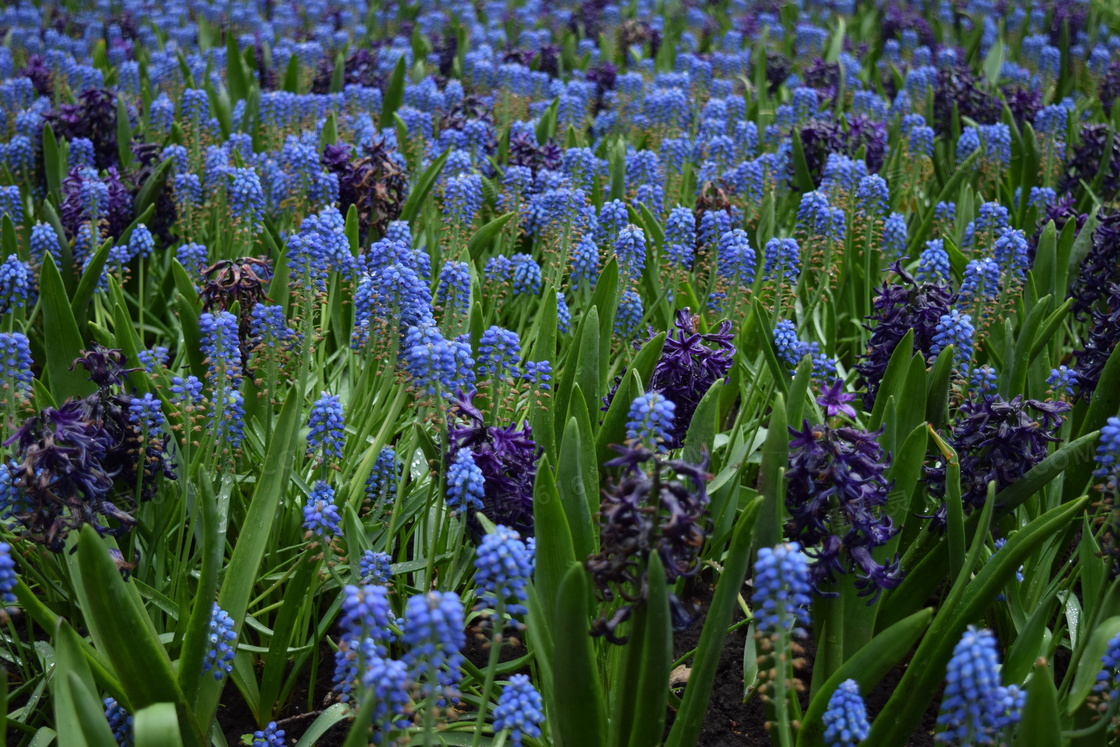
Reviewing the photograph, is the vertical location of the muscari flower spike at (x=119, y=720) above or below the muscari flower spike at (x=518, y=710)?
below

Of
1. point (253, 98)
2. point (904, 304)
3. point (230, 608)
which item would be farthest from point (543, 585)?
point (253, 98)

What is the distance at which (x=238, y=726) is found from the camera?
264 centimetres

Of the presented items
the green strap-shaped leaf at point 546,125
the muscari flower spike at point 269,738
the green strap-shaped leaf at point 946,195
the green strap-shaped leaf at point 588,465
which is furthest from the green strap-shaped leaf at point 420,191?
the muscari flower spike at point 269,738

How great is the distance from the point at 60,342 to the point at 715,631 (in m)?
2.34

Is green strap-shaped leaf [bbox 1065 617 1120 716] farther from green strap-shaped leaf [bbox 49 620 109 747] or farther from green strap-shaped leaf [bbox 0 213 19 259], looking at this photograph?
green strap-shaped leaf [bbox 0 213 19 259]

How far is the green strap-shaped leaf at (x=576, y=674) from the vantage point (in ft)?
5.95

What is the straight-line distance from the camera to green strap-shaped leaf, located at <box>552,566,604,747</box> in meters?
1.81

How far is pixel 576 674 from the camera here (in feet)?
6.36

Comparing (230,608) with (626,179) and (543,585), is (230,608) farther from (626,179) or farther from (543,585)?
(626,179)

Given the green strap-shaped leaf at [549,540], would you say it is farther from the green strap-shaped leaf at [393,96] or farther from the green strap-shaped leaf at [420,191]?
the green strap-shaped leaf at [393,96]

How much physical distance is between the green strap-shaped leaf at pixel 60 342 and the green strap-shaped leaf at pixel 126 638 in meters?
1.31

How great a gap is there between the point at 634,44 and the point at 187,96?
5276 mm

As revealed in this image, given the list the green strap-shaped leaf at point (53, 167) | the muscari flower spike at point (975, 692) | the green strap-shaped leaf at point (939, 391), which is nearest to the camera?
the muscari flower spike at point (975, 692)

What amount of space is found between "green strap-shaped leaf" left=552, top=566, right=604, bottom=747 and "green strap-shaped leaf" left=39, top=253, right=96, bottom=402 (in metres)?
1.99
